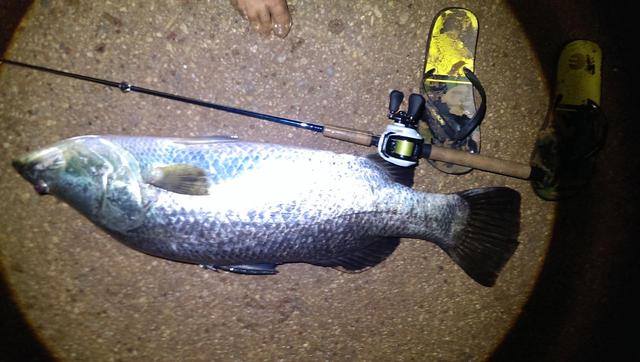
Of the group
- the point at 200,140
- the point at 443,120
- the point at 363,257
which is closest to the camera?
the point at 200,140

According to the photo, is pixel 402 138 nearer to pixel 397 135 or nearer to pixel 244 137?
pixel 397 135

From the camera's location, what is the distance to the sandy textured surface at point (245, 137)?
197 centimetres

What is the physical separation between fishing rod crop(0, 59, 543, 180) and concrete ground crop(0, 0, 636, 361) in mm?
227

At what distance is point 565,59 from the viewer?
215cm

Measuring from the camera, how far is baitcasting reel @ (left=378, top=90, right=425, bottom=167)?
5.53 feet

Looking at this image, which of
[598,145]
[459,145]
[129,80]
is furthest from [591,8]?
[129,80]

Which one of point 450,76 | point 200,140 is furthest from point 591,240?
point 200,140

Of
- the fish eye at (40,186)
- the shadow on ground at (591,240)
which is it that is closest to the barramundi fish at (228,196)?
the fish eye at (40,186)

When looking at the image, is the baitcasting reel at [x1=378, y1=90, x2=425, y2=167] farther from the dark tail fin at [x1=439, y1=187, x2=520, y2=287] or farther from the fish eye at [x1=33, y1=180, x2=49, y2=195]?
the fish eye at [x1=33, y1=180, x2=49, y2=195]

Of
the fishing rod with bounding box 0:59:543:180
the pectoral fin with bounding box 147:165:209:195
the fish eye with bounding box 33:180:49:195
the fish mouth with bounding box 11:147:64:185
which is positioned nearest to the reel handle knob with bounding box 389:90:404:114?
the fishing rod with bounding box 0:59:543:180

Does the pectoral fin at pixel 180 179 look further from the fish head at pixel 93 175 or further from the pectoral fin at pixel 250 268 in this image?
the pectoral fin at pixel 250 268

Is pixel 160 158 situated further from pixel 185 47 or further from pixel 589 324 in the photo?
pixel 589 324

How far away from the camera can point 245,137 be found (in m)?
2.06

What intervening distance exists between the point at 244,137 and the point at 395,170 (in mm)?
938
